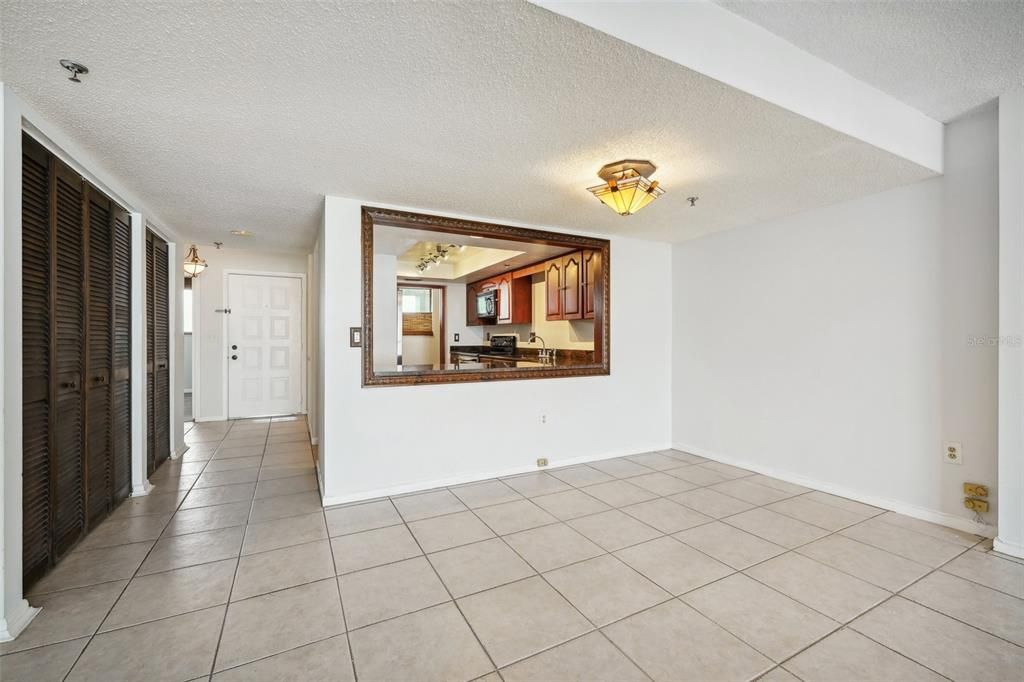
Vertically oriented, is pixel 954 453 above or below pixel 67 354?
below

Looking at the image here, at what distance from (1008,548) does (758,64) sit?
2.74 m

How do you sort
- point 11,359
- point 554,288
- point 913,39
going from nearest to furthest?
1. point 11,359
2. point 913,39
3. point 554,288

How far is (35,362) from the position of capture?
205 centimetres

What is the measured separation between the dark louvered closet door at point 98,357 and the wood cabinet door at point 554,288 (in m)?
3.93

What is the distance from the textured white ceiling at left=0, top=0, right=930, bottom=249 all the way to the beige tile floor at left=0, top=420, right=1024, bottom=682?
215cm

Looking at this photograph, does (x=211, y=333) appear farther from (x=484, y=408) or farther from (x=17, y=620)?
(x=17, y=620)

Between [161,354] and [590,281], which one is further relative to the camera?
[590,281]

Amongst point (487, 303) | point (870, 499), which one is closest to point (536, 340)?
point (487, 303)

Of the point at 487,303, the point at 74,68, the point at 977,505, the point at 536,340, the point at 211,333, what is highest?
the point at 74,68

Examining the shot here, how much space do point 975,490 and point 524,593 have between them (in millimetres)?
2686

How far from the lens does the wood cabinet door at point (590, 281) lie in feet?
14.3

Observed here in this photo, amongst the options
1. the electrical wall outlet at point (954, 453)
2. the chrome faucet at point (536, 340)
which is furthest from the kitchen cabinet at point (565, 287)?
the electrical wall outlet at point (954, 453)

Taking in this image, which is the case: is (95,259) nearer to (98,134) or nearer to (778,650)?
(98,134)

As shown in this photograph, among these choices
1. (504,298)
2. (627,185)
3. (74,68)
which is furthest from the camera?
(504,298)
